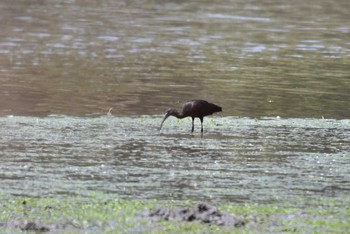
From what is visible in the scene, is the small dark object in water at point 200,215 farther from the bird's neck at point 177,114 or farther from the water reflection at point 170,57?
the water reflection at point 170,57

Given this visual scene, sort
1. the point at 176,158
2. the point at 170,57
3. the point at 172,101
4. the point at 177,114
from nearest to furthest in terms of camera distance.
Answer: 1. the point at 176,158
2. the point at 177,114
3. the point at 172,101
4. the point at 170,57

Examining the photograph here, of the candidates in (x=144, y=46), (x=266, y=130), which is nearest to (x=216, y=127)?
(x=266, y=130)

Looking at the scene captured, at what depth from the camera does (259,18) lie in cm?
3566

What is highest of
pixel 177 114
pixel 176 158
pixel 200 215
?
pixel 200 215

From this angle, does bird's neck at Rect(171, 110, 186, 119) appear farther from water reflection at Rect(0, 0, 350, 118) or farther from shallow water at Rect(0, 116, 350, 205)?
water reflection at Rect(0, 0, 350, 118)

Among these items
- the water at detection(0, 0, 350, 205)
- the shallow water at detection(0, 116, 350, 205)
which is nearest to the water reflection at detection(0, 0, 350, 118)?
the water at detection(0, 0, 350, 205)

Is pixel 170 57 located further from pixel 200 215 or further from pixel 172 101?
pixel 200 215

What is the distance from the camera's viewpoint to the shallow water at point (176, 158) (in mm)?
10805

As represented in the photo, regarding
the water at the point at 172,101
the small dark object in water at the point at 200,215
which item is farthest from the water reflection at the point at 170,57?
the small dark object in water at the point at 200,215

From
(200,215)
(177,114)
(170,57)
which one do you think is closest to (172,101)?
(177,114)

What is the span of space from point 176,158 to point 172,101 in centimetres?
574

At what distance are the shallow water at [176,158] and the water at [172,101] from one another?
16mm

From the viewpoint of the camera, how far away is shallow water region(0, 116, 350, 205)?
10.8 metres

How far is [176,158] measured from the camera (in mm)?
12609
